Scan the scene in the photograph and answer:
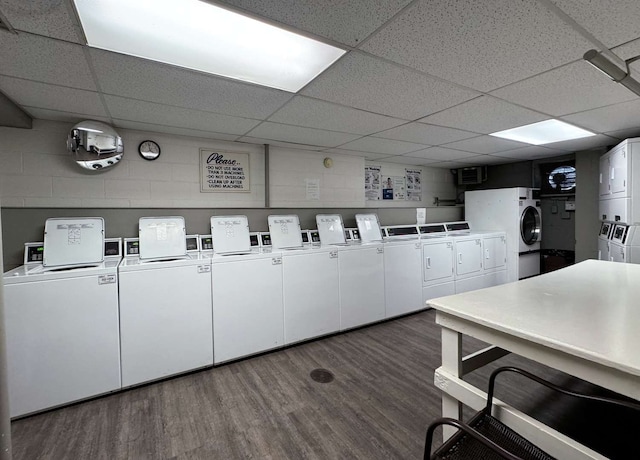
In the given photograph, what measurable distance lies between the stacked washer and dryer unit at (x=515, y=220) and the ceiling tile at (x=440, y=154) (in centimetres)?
115

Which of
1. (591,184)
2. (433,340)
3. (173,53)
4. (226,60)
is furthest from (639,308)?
(591,184)

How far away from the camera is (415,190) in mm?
5062

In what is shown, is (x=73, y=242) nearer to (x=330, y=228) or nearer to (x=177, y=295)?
(x=177, y=295)

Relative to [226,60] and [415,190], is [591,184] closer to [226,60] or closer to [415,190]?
[415,190]

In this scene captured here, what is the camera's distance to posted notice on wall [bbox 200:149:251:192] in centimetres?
310

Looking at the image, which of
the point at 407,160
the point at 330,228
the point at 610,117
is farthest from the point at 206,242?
the point at 610,117

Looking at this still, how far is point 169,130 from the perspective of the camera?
9.08 feet

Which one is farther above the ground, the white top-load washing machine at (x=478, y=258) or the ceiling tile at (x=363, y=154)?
the ceiling tile at (x=363, y=154)

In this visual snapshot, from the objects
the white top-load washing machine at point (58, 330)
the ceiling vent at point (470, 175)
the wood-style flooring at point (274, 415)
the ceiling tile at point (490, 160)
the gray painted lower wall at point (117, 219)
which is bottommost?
the wood-style flooring at point (274, 415)

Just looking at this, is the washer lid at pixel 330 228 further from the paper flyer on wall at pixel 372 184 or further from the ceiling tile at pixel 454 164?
the ceiling tile at pixel 454 164

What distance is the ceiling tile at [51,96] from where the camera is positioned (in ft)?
5.84

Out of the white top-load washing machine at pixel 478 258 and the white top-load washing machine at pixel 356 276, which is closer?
the white top-load washing machine at pixel 356 276

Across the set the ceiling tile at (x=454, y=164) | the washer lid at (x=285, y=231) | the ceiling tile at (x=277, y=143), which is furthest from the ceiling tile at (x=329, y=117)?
the ceiling tile at (x=454, y=164)

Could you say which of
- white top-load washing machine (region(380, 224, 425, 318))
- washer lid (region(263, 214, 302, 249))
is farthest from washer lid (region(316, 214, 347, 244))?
white top-load washing machine (region(380, 224, 425, 318))
